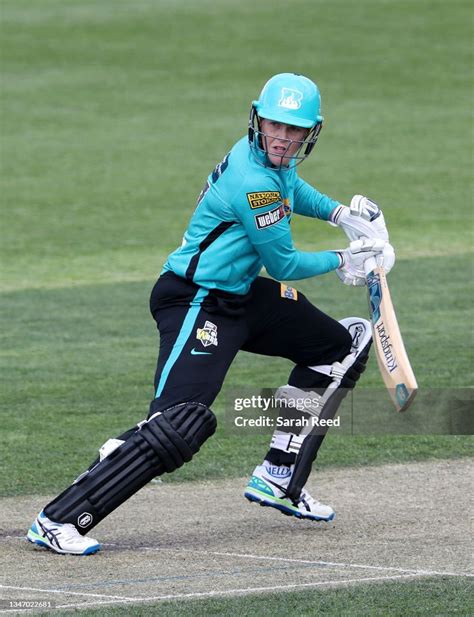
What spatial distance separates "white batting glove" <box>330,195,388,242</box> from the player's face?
57 cm

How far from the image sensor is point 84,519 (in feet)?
19.9

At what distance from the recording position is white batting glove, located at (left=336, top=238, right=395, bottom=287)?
21.6 ft

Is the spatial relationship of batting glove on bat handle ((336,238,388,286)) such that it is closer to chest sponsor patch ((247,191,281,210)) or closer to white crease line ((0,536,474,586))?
chest sponsor patch ((247,191,281,210))

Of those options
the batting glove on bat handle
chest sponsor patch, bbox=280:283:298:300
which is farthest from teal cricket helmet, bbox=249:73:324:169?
chest sponsor patch, bbox=280:283:298:300

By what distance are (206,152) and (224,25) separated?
10.9 metres

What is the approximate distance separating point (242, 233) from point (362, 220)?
78cm

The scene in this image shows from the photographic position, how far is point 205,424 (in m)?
6.06

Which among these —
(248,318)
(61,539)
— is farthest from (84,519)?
(248,318)

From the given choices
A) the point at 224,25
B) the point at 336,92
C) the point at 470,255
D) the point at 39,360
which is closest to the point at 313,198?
the point at 39,360

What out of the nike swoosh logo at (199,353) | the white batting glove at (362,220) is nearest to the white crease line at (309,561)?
the nike swoosh logo at (199,353)

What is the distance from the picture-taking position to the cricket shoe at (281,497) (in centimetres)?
666

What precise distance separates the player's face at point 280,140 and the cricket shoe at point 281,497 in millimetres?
1513

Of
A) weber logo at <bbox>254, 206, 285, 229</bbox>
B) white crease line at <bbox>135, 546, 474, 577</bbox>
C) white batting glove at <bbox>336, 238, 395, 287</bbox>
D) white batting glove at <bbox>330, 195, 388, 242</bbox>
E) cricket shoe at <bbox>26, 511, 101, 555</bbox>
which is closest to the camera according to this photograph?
white crease line at <bbox>135, 546, 474, 577</bbox>

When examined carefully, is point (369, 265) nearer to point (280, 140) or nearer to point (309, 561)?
point (280, 140)
